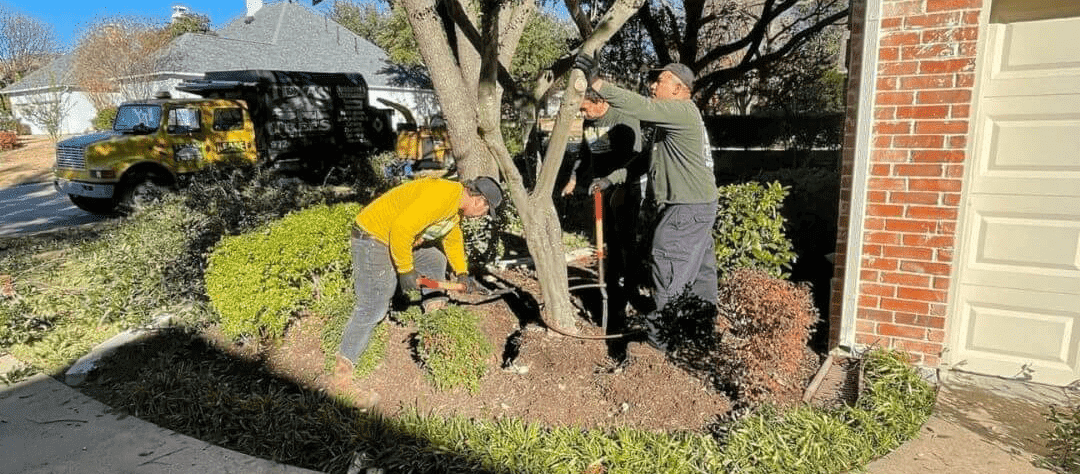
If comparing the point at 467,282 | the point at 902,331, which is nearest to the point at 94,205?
the point at 467,282

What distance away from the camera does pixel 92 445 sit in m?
3.29

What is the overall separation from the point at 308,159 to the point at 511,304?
11230mm

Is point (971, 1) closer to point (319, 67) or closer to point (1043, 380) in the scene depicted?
point (1043, 380)

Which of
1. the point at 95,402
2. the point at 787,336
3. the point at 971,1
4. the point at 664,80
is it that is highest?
the point at 971,1

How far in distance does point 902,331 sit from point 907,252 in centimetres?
47

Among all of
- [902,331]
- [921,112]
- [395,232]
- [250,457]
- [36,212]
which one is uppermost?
[921,112]

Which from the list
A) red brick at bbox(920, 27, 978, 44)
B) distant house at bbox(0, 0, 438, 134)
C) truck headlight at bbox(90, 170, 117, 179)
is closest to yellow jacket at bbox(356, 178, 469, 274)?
red brick at bbox(920, 27, 978, 44)

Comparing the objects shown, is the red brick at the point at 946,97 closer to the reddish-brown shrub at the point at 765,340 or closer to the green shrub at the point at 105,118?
the reddish-brown shrub at the point at 765,340

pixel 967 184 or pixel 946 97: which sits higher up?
→ pixel 946 97

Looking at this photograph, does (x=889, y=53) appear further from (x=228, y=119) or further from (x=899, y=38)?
(x=228, y=119)

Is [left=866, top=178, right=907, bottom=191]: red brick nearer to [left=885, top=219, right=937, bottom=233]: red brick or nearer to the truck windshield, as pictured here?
[left=885, top=219, right=937, bottom=233]: red brick

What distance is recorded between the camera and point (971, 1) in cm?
317

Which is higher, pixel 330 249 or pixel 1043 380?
pixel 330 249

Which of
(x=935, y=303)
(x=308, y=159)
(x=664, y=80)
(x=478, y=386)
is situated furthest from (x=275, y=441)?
(x=308, y=159)
